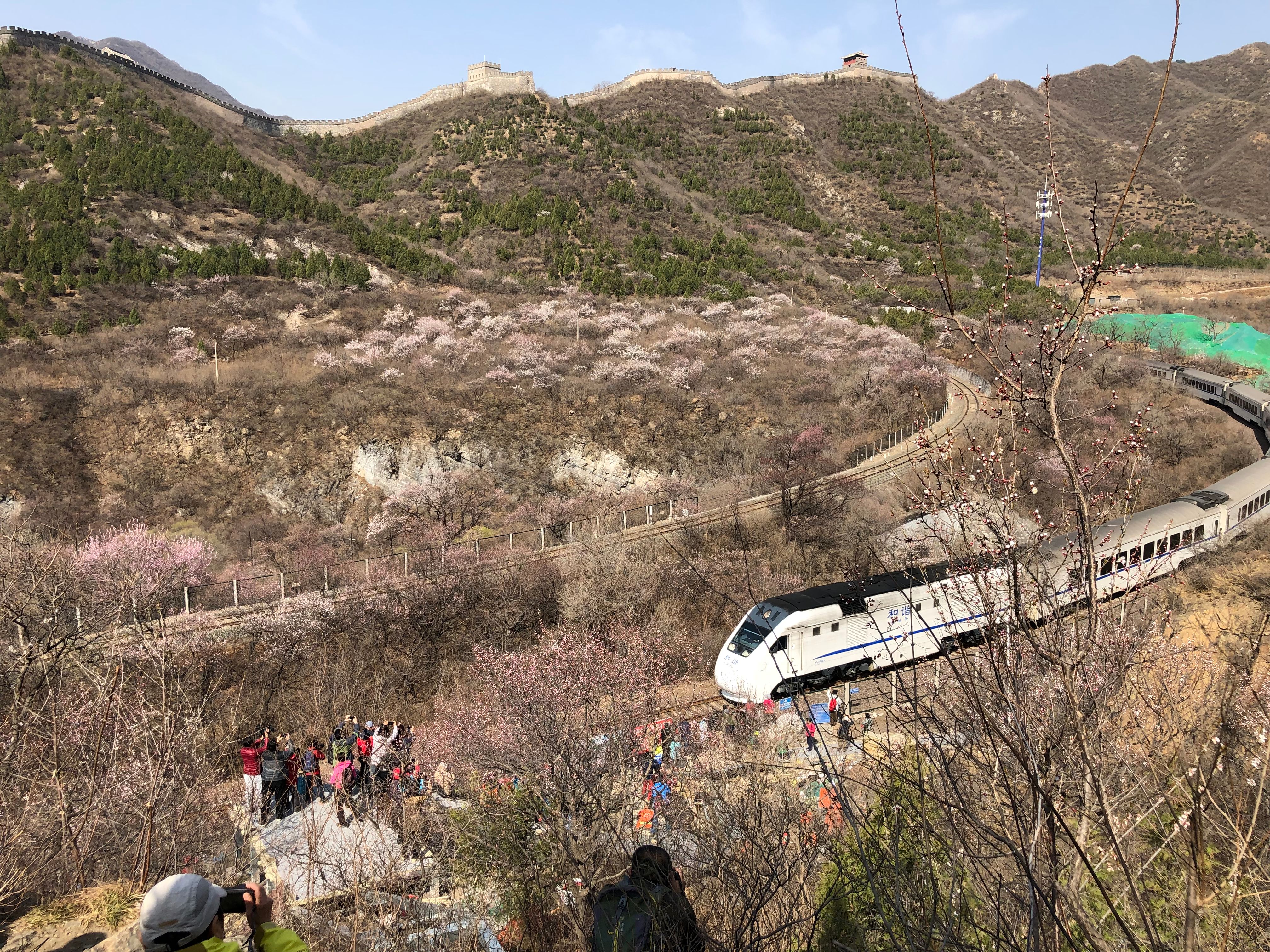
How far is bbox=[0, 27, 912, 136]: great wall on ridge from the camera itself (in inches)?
2418

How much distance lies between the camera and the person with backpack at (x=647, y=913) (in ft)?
15.2

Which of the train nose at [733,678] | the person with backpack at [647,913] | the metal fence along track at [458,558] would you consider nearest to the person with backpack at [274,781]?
the metal fence along track at [458,558]

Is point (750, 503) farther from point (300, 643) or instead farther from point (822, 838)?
point (822, 838)

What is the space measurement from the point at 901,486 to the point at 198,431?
26719 millimetres

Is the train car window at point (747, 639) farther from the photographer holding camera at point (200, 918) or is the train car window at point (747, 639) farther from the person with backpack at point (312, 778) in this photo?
the photographer holding camera at point (200, 918)

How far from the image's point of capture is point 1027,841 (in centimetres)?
348

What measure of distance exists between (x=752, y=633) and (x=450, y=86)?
258ft

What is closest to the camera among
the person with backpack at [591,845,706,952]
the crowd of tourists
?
the person with backpack at [591,845,706,952]

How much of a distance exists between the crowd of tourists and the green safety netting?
43.8m

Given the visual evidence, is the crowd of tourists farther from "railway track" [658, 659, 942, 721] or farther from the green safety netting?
the green safety netting

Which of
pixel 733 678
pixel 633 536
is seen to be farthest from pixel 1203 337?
pixel 733 678

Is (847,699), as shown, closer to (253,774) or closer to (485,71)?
(253,774)

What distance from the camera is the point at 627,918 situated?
4727 mm

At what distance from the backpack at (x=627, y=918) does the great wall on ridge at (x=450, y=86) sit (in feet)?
251
